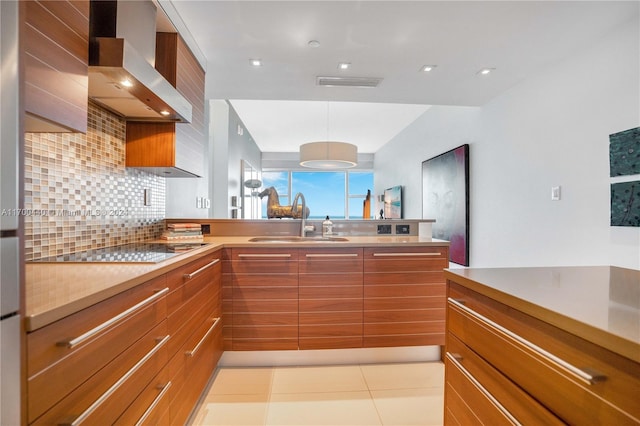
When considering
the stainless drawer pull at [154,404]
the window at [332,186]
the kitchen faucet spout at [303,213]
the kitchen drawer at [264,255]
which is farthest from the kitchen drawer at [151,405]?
the window at [332,186]

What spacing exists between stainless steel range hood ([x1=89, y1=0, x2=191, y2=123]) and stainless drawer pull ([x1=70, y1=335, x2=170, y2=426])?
112 cm

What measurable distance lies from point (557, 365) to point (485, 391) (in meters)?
0.30

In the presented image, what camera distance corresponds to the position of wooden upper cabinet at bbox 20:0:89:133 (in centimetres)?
81

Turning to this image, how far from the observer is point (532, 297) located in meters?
0.70

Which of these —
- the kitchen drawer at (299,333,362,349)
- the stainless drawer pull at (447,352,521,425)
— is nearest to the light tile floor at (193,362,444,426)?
the kitchen drawer at (299,333,362,349)

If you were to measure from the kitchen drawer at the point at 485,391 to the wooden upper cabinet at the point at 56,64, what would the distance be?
152 cm

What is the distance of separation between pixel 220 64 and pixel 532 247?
326cm

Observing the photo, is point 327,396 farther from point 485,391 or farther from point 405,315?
point 485,391

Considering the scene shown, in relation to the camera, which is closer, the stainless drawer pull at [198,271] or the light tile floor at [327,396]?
the stainless drawer pull at [198,271]

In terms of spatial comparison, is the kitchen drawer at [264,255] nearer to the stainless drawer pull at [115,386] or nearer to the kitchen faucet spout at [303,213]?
the kitchen faucet spout at [303,213]

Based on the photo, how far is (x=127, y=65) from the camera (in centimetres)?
113

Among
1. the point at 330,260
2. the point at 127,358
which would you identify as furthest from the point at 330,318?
the point at 127,358

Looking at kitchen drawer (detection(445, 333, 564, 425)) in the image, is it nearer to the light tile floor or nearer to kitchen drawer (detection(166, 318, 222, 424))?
the light tile floor

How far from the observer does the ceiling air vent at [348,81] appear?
2584 mm
